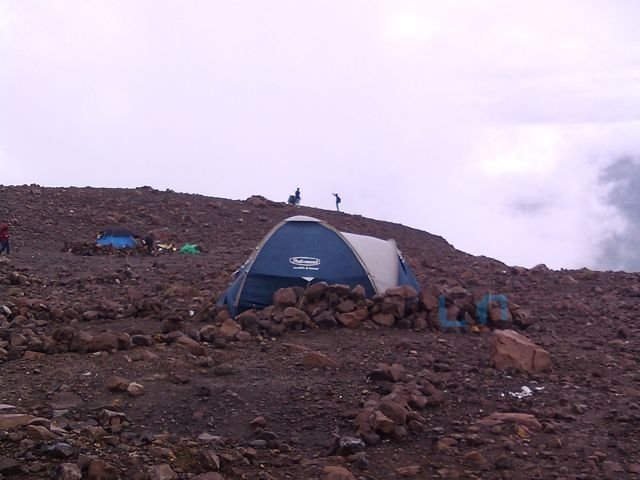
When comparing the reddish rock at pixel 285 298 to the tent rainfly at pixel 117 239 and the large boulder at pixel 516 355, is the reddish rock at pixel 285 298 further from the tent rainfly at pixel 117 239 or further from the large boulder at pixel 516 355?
the tent rainfly at pixel 117 239

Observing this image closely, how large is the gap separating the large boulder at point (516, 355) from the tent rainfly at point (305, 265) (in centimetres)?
267

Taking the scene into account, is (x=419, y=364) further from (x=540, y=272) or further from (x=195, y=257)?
(x=195, y=257)

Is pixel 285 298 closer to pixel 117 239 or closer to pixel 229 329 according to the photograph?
pixel 229 329

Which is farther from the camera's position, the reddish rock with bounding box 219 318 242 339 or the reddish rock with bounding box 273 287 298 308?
the reddish rock with bounding box 273 287 298 308

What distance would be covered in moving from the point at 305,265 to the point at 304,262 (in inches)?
1.6

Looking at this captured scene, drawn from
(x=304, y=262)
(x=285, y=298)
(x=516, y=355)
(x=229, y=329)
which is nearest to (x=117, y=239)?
(x=304, y=262)

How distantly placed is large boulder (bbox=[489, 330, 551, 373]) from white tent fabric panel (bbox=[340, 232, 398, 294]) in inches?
104

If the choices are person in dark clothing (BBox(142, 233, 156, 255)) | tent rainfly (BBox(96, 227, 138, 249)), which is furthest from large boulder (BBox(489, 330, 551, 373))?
tent rainfly (BBox(96, 227, 138, 249))

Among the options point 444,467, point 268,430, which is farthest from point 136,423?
point 444,467

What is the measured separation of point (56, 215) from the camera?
2423 centimetres

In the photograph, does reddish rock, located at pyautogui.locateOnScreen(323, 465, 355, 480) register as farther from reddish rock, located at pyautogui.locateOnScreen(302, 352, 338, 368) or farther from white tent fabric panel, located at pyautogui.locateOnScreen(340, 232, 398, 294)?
white tent fabric panel, located at pyautogui.locateOnScreen(340, 232, 398, 294)

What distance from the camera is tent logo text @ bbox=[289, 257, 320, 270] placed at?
984 centimetres

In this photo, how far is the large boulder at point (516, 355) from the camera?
7.16 metres

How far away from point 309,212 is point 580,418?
21.7m
